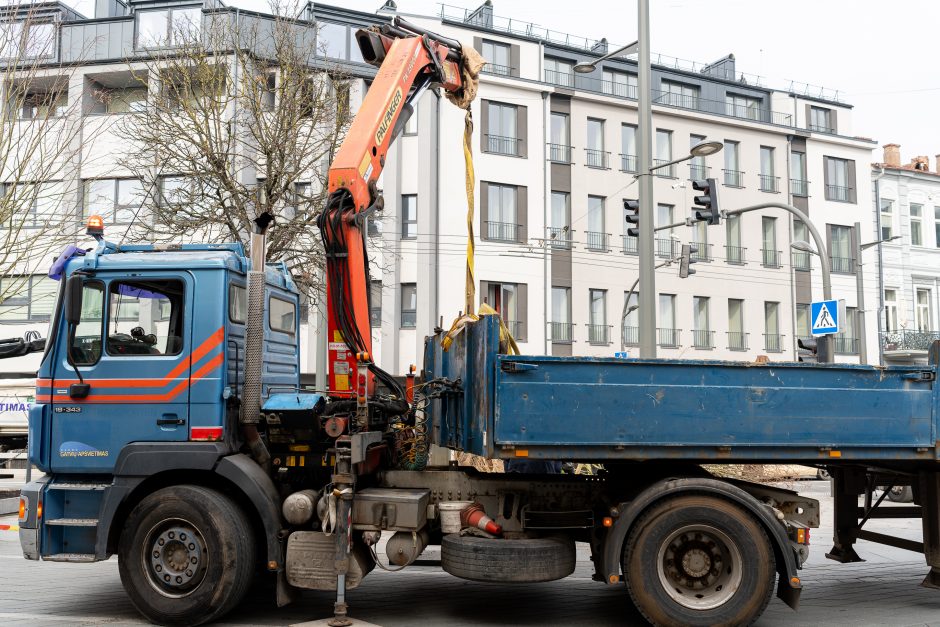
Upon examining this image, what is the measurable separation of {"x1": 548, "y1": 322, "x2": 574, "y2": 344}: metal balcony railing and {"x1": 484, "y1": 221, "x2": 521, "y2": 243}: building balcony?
356 centimetres

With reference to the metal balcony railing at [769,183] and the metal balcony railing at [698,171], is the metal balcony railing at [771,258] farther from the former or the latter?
the metal balcony railing at [698,171]

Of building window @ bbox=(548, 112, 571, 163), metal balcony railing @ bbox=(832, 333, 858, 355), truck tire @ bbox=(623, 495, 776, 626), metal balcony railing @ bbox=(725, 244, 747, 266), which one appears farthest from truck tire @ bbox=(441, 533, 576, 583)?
metal balcony railing @ bbox=(832, 333, 858, 355)

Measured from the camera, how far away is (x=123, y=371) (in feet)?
23.4

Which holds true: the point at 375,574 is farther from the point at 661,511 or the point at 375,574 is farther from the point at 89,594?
the point at 661,511

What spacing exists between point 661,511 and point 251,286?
3894 mm

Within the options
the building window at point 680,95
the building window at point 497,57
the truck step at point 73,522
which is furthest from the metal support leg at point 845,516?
the building window at point 680,95

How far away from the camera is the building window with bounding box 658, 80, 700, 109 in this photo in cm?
3666

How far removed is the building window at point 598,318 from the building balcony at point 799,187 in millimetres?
11235

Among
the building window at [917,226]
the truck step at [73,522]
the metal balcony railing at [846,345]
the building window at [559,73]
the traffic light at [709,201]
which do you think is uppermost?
the building window at [559,73]

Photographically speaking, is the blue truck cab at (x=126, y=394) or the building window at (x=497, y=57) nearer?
the blue truck cab at (x=126, y=394)

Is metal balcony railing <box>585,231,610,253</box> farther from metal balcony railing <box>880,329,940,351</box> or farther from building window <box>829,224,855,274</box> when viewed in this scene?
metal balcony railing <box>880,329,940,351</box>

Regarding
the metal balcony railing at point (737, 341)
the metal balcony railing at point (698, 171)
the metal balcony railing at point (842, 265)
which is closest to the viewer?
the metal balcony railing at point (698, 171)

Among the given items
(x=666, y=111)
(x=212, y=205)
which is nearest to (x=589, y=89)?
(x=666, y=111)

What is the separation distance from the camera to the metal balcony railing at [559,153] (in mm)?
32469
